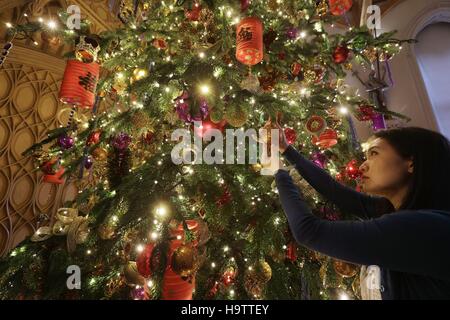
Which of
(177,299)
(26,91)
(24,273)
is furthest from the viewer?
(26,91)

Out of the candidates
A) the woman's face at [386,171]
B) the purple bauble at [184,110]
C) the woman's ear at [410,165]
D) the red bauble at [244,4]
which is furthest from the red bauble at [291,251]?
the red bauble at [244,4]

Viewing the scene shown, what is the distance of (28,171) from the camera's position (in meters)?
4.51

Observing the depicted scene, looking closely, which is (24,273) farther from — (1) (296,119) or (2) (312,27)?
(2) (312,27)

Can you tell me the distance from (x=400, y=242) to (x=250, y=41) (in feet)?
4.52

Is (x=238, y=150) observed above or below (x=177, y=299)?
above

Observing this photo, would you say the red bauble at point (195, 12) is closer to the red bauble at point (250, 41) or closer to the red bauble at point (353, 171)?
the red bauble at point (250, 41)

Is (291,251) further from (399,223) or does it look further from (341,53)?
(341,53)

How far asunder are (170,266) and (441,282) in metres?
1.07

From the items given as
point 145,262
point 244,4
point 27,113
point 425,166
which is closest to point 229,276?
point 145,262

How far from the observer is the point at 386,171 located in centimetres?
100

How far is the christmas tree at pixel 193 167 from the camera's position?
1.51 m

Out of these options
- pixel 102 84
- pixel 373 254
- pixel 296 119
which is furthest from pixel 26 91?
pixel 373 254

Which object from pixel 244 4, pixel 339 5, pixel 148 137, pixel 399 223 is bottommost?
pixel 399 223

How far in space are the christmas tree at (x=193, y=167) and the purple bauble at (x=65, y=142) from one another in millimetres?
11
